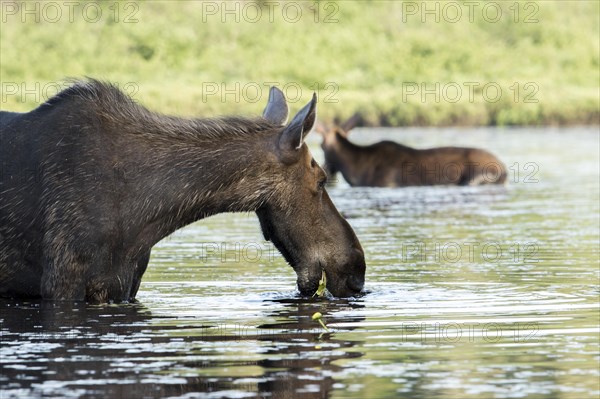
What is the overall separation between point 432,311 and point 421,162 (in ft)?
46.6

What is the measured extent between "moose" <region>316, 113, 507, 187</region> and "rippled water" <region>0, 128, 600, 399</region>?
7544 mm

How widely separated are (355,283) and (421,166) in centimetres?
1388

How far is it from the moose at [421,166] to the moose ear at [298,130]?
14.2 meters

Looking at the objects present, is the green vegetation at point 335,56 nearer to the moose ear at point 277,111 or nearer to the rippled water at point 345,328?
the rippled water at point 345,328

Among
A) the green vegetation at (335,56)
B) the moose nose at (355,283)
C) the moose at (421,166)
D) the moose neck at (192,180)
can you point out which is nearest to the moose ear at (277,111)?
the moose neck at (192,180)

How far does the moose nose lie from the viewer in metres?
9.91

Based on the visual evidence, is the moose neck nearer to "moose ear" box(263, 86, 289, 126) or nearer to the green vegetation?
"moose ear" box(263, 86, 289, 126)

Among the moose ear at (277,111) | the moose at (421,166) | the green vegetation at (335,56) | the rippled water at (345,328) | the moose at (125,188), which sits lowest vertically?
the rippled water at (345,328)

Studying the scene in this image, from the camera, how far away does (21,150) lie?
940 centimetres

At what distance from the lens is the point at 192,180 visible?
30.6 feet

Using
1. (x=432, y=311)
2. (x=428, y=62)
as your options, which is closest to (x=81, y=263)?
(x=432, y=311)

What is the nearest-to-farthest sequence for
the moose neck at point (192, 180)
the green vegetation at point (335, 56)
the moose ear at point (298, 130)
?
1. the moose ear at point (298, 130)
2. the moose neck at point (192, 180)
3. the green vegetation at point (335, 56)

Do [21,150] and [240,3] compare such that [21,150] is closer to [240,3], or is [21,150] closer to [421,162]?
[421,162]

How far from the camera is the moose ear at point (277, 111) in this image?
9828mm
